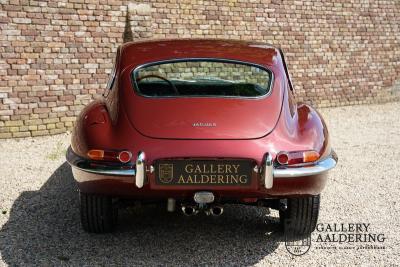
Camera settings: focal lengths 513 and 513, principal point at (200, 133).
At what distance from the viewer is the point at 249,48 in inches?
168

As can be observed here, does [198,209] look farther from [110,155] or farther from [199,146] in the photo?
[110,155]

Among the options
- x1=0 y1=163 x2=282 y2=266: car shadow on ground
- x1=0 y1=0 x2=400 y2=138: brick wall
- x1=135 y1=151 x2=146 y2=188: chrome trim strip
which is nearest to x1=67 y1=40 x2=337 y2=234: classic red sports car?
x1=135 y1=151 x2=146 y2=188: chrome trim strip

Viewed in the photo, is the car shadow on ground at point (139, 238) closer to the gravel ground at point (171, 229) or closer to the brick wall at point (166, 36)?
the gravel ground at point (171, 229)

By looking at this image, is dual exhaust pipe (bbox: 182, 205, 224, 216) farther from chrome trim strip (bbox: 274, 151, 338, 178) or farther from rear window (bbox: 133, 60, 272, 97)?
rear window (bbox: 133, 60, 272, 97)

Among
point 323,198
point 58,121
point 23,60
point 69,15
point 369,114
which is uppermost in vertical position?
point 69,15

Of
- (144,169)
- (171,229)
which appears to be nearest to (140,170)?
(144,169)

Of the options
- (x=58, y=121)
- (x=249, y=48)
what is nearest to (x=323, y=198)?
(x=249, y=48)

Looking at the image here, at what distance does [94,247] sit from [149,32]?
5.43m

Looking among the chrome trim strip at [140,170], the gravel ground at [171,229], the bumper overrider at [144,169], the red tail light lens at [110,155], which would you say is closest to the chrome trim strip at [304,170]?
the bumper overrider at [144,169]

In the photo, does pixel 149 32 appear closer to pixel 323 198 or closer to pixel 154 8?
pixel 154 8

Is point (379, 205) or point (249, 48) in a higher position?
point (249, 48)

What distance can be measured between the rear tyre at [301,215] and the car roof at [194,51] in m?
1.11

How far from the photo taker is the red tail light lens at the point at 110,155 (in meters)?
3.25

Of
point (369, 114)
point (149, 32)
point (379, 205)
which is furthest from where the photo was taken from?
point (369, 114)
